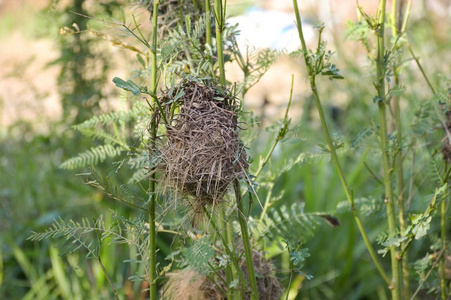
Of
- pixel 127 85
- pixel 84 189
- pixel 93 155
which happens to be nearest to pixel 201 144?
pixel 127 85

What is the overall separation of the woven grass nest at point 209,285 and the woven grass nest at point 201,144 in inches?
10.0

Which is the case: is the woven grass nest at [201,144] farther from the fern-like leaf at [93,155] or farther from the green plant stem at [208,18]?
the fern-like leaf at [93,155]

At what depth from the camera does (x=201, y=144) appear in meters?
1.00

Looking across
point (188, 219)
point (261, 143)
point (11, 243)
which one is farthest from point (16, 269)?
point (188, 219)

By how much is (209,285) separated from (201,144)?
Result: 0.39m

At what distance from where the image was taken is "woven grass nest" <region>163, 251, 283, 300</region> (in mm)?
1236

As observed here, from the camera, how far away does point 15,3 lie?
25.8 ft

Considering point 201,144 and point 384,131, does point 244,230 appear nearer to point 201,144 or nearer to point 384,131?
point 201,144

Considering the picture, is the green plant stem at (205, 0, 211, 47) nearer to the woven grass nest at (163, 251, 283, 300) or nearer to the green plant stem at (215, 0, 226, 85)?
the green plant stem at (215, 0, 226, 85)

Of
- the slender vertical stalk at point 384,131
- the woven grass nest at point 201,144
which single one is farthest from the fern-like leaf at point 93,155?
the slender vertical stalk at point 384,131

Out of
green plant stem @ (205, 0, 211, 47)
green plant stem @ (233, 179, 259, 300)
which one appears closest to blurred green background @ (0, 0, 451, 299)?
green plant stem @ (205, 0, 211, 47)

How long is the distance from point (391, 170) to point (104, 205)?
149 cm

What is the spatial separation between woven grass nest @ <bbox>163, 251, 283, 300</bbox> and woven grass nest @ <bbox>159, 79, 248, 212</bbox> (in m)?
0.25

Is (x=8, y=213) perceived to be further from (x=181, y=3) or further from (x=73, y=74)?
(x=181, y=3)
